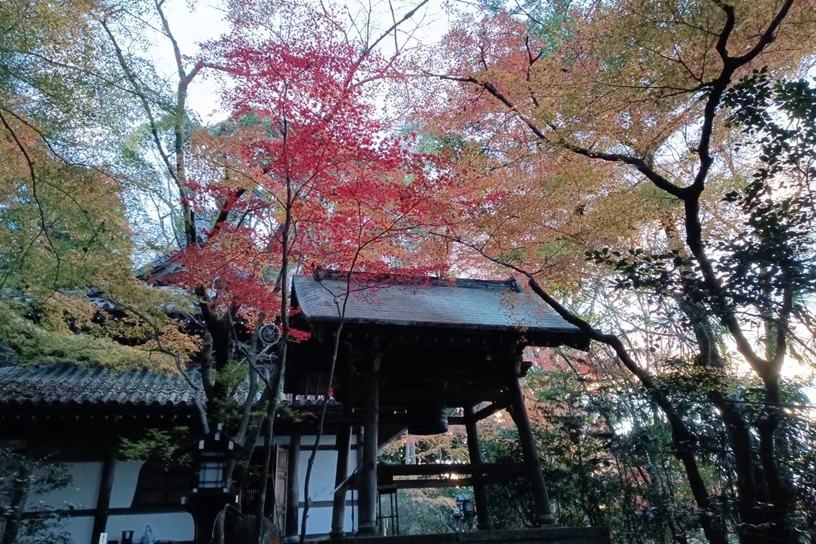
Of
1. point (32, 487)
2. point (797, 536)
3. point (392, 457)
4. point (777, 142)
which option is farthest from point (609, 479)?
point (392, 457)

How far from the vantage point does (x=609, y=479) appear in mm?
6840

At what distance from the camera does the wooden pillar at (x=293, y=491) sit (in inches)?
342

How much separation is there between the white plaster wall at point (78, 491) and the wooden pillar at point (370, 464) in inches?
195

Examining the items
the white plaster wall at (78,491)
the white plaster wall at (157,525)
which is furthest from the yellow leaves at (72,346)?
the white plaster wall at (157,525)

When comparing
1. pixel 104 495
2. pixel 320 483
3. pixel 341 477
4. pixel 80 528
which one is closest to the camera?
pixel 80 528

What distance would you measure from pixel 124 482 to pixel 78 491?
632mm

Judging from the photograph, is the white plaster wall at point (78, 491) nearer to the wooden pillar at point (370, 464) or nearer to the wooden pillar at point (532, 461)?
the wooden pillar at point (370, 464)

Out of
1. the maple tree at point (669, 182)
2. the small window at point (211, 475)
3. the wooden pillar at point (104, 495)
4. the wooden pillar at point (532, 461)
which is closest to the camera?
the maple tree at point (669, 182)

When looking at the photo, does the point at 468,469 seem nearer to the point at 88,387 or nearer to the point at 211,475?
the point at 211,475

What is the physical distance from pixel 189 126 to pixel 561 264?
650cm

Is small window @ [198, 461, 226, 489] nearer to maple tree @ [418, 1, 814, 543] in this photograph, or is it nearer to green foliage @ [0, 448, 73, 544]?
green foliage @ [0, 448, 73, 544]

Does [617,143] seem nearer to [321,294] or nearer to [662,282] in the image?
[662,282]

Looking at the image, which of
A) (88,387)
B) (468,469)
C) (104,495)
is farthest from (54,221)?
(468,469)

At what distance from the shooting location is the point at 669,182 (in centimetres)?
556
